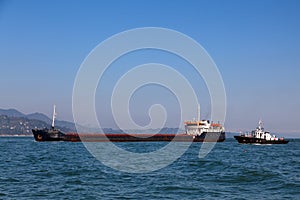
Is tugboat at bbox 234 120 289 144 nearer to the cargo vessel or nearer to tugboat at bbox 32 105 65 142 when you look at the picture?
the cargo vessel

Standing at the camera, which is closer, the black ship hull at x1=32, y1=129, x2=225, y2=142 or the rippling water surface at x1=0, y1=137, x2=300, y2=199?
the rippling water surface at x1=0, y1=137, x2=300, y2=199

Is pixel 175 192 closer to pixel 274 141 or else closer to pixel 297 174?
pixel 297 174

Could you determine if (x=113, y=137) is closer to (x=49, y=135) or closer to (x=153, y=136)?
(x=153, y=136)

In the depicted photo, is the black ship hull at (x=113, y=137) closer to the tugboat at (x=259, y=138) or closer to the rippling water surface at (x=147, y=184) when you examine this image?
the tugboat at (x=259, y=138)

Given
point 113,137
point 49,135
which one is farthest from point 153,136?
point 49,135

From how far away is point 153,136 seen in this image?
12231 cm

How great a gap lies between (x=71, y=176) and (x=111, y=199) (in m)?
8.64

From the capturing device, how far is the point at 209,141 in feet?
377

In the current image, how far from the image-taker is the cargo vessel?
110 metres

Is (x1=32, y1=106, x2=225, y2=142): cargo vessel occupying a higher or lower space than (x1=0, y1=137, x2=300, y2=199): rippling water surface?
higher

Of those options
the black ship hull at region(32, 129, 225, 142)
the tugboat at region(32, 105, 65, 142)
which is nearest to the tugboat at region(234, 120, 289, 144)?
the black ship hull at region(32, 129, 225, 142)

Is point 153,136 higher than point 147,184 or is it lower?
higher

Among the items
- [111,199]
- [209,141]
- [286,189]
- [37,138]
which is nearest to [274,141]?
[209,141]

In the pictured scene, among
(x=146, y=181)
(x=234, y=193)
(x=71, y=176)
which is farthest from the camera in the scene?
(x=71, y=176)
